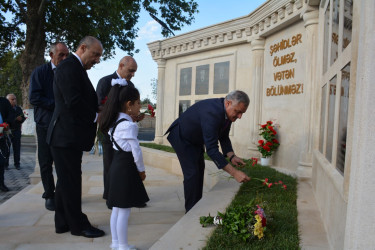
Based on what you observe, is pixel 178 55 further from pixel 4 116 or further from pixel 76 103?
pixel 76 103

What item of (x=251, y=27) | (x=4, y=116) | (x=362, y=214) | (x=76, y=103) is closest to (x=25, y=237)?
(x=76, y=103)

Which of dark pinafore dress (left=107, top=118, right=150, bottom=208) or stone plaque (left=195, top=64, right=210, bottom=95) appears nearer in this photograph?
dark pinafore dress (left=107, top=118, right=150, bottom=208)

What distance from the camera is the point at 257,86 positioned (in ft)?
24.3

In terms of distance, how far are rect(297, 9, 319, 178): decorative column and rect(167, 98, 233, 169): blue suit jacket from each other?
1.86 metres

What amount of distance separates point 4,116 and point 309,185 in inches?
231

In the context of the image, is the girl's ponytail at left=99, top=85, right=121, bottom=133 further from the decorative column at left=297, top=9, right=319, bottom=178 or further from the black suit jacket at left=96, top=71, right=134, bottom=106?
the decorative column at left=297, top=9, right=319, bottom=178

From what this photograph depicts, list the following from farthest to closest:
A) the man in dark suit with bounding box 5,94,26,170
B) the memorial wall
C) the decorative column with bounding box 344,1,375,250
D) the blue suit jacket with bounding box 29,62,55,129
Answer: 1. the man in dark suit with bounding box 5,94,26,170
2. the memorial wall
3. the blue suit jacket with bounding box 29,62,55,129
4. the decorative column with bounding box 344,1,375,250

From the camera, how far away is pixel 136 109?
2.93 metres

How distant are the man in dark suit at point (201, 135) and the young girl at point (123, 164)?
76cm

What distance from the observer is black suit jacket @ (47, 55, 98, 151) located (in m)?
3.07

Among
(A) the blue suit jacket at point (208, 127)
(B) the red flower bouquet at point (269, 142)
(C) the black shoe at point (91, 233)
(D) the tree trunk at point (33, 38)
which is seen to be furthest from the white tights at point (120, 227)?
(D) the tree trunk at point (33, 38)

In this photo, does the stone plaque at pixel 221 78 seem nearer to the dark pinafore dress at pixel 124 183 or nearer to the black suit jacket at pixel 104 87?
the black suit jacket at pixel 104 87

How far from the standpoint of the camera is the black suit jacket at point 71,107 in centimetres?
307

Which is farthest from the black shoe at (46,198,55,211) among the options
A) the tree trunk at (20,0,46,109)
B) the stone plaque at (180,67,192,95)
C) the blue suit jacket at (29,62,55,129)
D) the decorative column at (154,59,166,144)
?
the tree trunk at (20,0,46,109)
